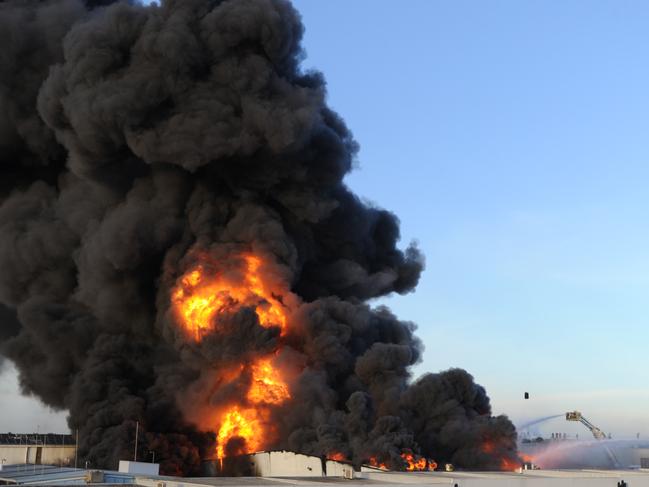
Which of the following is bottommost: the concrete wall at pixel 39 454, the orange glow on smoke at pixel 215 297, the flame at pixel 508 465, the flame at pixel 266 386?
the flame at pixel 508 465

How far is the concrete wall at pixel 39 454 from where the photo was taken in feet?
309

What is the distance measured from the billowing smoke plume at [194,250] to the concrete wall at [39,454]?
4.26 m

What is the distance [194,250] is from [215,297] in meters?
4.70

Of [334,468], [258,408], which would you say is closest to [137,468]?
[334,468]

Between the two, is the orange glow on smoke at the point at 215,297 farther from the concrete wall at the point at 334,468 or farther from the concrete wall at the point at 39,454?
the concrete wall at the point at 39,454

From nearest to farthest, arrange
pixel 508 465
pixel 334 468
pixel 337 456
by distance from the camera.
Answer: pixel 334 468
pixel 337 456
pixel 508 465

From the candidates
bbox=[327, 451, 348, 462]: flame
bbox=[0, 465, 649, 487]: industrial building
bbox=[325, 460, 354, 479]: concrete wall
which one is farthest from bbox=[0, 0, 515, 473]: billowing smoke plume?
bbox=[0, 465, 649, 487]: industrial building

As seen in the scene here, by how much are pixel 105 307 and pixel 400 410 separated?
27.1 meters

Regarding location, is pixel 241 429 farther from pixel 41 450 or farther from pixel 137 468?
pixel 41 450

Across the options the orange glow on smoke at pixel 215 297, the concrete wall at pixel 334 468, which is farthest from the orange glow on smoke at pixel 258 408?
the concrete wall at pixel 334 468

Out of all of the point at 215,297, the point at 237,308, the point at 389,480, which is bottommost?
the point at 389,480

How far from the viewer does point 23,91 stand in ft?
332

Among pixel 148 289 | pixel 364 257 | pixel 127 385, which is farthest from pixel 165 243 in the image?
pixel 364 257

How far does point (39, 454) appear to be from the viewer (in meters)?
97.0
